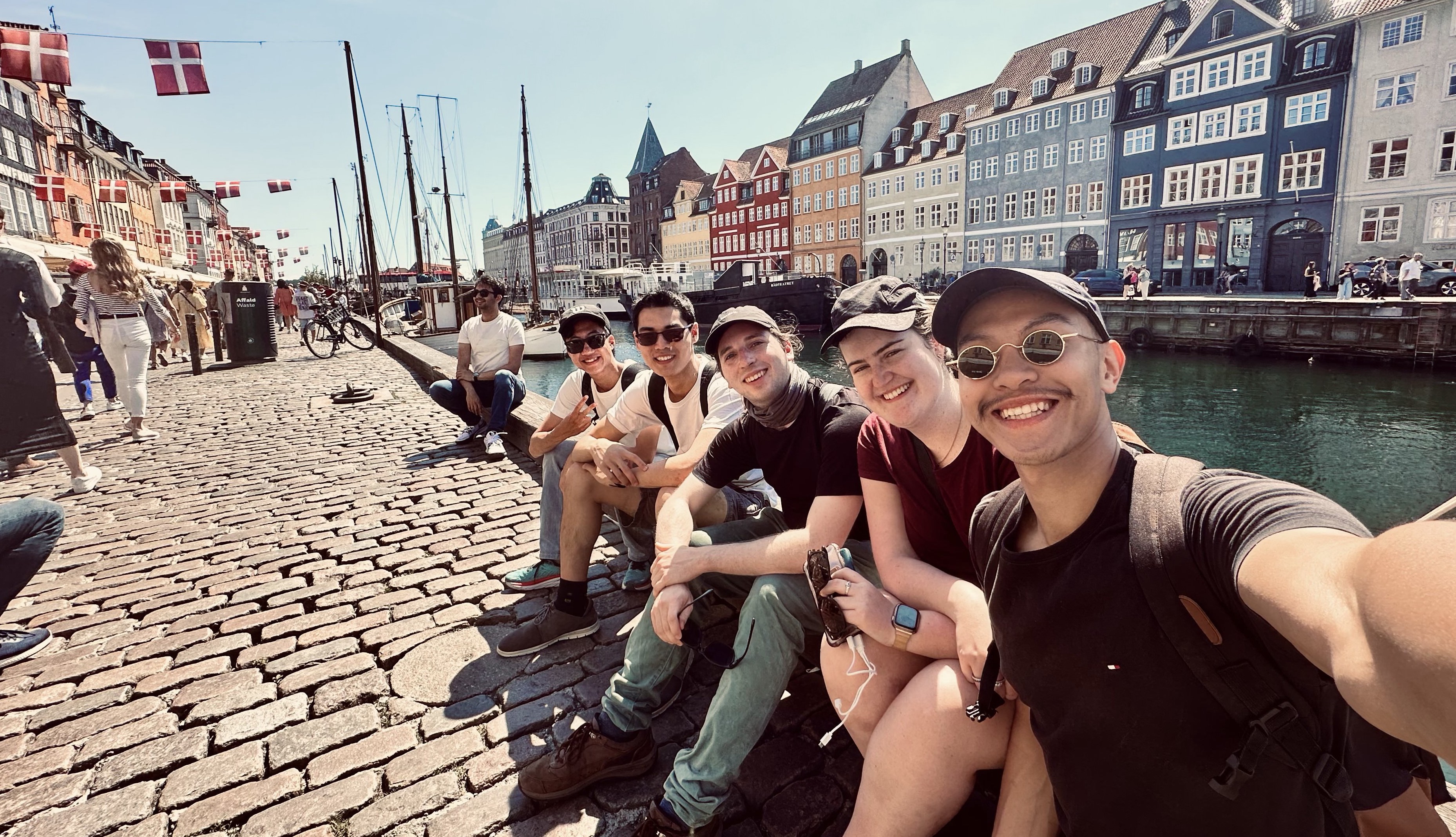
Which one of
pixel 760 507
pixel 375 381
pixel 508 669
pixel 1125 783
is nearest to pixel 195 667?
pixel 508 669

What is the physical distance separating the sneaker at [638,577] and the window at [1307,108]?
1565 inches

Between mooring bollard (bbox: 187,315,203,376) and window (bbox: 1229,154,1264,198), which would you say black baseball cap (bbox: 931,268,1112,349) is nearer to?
mooring bollard (bbox: 187,315,203,376)

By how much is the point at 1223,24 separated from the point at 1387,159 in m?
9.82

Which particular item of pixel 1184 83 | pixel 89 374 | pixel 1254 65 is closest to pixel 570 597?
pixel 89 374

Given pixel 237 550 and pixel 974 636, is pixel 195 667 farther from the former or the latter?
pixel 974 636

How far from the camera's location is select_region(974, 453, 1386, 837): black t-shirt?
1012 millimetres

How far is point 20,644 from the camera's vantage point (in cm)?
319

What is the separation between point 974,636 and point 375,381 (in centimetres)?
1317

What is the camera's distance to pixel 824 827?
6.70 ft

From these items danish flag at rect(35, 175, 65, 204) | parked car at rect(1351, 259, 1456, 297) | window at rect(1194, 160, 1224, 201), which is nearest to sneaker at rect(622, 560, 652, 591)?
parked car at rect(1351, 259, 1456, 297)

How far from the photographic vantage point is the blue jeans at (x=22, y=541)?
296 centimetres

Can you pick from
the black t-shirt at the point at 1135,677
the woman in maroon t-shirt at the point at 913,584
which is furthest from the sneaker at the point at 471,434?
the black t-shirt at the point at 1135,677

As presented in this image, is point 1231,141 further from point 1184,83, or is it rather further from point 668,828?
point 668,828

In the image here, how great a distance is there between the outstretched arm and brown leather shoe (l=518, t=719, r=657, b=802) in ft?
6.09
